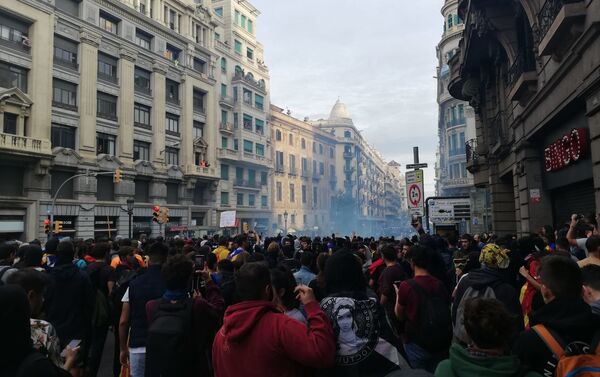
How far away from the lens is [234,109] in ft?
155

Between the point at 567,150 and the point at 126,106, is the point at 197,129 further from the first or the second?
the point at 567,150

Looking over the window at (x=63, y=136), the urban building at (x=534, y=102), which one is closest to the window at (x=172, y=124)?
the window at (x=63, y=136)

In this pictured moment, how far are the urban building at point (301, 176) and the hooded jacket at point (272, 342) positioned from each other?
52833mm

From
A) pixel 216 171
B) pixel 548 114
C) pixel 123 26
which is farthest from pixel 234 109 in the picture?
pixel 548 114

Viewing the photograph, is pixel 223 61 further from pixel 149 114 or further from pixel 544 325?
pixel 544 325

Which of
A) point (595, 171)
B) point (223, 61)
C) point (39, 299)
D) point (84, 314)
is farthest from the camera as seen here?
point (223, 61)

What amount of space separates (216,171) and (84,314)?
37857 millimetres

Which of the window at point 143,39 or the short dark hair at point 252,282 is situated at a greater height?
the window at point 143,39

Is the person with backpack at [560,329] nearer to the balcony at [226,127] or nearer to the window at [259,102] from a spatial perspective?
the balcony at [226,127]

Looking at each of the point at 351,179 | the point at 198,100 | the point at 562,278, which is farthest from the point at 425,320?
the point at 351,179

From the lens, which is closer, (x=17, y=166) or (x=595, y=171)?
(x=595, y=171)

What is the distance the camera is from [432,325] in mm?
3811

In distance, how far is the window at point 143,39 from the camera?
116ft

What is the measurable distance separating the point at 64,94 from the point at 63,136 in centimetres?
306
